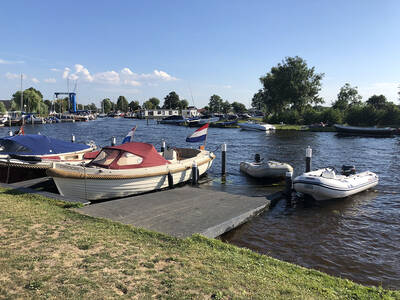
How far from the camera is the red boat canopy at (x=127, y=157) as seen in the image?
12.8 m

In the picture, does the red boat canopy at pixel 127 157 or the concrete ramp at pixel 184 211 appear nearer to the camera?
the concrete ramp at pixel 184 211

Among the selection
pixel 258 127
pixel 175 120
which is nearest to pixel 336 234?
pixel 258 127

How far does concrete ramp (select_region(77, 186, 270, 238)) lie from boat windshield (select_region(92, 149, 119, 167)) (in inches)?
90.5

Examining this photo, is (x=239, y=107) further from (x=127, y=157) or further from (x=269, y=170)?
(x=127, y=157)

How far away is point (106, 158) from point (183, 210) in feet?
15.8

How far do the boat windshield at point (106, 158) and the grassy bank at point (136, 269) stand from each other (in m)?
5.00

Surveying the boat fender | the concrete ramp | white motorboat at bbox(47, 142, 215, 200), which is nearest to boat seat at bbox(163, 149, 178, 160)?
white motorboat at bbox(47, 142, 215, 200)

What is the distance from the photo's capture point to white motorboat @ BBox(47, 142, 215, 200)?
11766 mm

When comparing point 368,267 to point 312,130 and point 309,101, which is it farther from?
point 309,101

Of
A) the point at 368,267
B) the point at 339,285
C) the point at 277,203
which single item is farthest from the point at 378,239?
the point at 339,285

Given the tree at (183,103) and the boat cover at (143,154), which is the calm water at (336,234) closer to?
the boat cover at (143,154)

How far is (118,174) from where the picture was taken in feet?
40.3

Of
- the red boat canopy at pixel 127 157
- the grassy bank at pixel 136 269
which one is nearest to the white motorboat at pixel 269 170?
the red boat canopy at pixel 127 157

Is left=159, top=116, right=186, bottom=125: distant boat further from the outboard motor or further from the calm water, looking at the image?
the outboard motor
